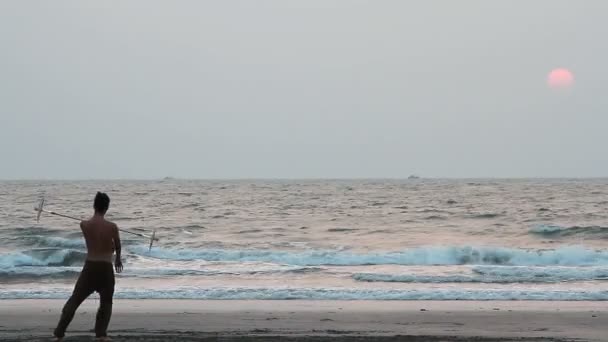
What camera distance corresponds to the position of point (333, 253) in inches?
830

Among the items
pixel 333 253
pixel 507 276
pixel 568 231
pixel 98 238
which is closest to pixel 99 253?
pixel 98 238

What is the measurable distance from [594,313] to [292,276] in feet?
23.1

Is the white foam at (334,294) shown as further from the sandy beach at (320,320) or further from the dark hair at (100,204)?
the dark hair at (100,204)

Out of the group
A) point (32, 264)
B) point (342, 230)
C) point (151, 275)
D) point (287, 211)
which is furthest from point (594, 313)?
point (287, 211)

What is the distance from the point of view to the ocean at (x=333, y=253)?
1384 cm

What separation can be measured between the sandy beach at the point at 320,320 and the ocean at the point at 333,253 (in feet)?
2.80

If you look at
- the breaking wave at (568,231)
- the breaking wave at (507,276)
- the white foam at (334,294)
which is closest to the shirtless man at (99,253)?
the white foam at (334,294)

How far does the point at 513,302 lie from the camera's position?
12.5m

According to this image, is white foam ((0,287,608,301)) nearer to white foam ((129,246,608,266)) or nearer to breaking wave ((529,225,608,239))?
white foam ((129,246,608,266))

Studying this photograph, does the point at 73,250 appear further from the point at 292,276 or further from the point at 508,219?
the point at 508,219

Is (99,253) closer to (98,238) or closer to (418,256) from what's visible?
(98,238)

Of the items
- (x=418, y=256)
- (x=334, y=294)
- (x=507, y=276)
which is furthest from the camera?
(x=418, y=256)

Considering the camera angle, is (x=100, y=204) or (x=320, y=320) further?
(x=320, y=320)

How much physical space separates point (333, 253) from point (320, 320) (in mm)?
10604
